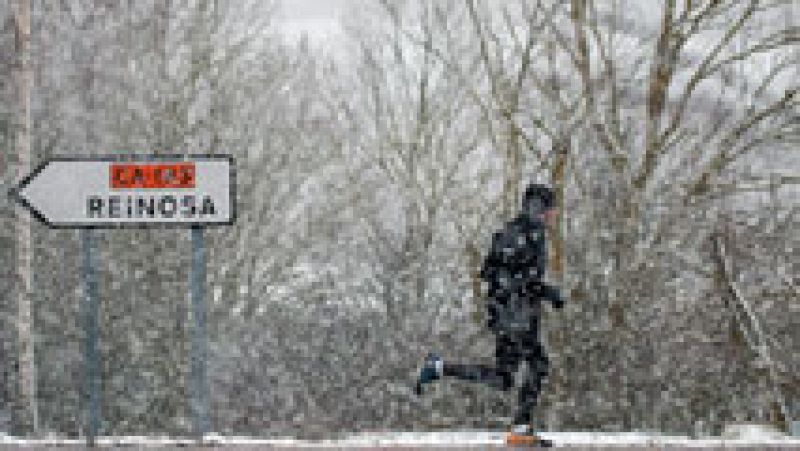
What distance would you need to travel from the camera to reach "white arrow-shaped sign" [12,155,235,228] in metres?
8.22

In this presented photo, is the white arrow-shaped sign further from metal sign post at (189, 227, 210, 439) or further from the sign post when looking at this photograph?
metal sign post at (189, 227, 210, 439)

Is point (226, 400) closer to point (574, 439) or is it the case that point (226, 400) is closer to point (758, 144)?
point (758, 144)

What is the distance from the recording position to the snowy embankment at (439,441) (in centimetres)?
805

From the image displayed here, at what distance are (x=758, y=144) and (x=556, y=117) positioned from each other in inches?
128

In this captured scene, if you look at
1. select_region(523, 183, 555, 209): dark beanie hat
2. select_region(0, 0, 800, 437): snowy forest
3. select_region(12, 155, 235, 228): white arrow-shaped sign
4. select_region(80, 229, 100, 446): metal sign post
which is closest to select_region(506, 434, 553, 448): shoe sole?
select_region(523, 183, 555, 209): dark beanie hat

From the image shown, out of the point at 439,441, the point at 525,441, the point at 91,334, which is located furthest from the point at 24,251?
the point at 525,441

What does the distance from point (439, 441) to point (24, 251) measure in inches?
572

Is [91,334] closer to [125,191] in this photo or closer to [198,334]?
[198,334]

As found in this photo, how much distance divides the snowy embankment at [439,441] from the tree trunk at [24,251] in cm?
1311

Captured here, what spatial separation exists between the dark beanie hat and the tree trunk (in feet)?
49.1

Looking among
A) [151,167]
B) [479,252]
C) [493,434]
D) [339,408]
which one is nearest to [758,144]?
[479,252]

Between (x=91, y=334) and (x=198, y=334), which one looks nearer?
(x=198, y=334)

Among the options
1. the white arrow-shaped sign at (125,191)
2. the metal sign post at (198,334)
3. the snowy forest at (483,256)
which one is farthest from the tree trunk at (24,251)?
the metal sign post at (198,334)

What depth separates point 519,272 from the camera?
7750 millimetres
